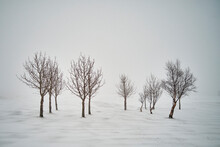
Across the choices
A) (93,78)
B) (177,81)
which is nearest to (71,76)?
(93,78)

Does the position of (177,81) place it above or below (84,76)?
below

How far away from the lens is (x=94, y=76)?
555 inches

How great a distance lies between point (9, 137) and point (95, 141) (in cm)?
474

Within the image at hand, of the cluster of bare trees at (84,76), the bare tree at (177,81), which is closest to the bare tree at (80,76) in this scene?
the cluster of bare trees at (84,76)

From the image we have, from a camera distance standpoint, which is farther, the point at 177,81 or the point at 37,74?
Answer: the point at 177,81

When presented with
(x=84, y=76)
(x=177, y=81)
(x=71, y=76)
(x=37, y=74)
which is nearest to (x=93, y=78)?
(x=84, y=76)

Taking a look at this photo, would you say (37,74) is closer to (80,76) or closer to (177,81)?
(80,76)

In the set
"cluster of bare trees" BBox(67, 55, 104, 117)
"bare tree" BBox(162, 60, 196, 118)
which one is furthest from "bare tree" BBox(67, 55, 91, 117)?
"bare tree" BBox(162, 60, 196, 118)

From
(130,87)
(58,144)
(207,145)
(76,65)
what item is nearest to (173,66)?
(130,87)

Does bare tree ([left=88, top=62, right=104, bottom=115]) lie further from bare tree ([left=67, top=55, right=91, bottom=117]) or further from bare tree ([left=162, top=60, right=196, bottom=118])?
bare tree ([left=162, top=60, right=196, bottom=118])

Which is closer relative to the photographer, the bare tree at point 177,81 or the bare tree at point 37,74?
the bare tree at point 37,74

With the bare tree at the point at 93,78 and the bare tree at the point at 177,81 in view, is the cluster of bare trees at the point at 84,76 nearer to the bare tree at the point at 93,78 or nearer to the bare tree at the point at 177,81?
the bare tree at the point at 93,78

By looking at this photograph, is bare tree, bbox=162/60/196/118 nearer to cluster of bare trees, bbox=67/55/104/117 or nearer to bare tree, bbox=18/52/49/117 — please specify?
cluster of bare trees, bbox=67/55/104/117

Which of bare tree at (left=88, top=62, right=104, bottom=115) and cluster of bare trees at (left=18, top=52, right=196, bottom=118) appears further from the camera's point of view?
bare tree at (left=88, top=62, right=104, bottom=115)
